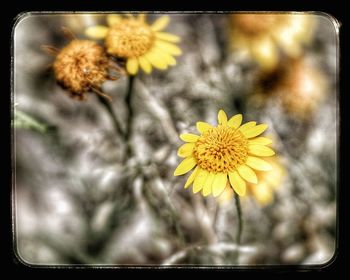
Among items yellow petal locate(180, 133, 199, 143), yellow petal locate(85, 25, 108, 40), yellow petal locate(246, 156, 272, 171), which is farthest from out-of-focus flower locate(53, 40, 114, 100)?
yellow petal locate(246, 156, 272, 171)

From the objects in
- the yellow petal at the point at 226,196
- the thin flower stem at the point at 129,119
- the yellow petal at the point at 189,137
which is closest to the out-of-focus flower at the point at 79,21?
the thin flower stem at the point at 129,119

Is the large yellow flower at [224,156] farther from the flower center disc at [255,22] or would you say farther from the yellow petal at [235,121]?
the flower center disc at [255,22]

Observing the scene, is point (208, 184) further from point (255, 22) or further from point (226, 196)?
point (255, 22)

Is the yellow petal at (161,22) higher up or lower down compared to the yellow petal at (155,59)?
higher up

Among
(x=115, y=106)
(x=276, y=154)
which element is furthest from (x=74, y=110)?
(x=276, y=154)

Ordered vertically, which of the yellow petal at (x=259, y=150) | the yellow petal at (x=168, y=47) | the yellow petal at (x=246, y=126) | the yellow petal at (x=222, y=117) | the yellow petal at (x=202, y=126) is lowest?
the yellow petal at (x=259, y=150)

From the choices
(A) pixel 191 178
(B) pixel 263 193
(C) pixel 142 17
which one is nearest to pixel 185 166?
(A) pixel 191 178
